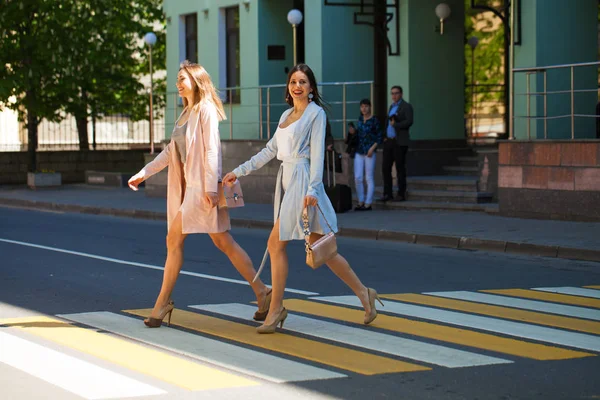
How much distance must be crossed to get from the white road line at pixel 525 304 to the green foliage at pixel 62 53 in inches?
904

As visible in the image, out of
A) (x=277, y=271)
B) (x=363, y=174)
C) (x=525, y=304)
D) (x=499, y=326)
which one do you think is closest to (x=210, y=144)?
(x=277, y=271)

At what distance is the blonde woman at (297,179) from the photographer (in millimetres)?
8062

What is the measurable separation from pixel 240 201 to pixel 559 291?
3625 millimetres

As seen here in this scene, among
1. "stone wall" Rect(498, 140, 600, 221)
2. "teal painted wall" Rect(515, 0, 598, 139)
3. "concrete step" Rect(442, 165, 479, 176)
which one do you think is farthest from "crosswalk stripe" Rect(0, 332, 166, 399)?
"concrete step" Rect(442, 165, 479, 176)

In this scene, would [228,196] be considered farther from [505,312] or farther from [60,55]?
[60,55]

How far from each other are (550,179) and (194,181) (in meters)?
9.93

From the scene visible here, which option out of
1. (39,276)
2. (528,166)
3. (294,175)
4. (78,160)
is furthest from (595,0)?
(78,160)

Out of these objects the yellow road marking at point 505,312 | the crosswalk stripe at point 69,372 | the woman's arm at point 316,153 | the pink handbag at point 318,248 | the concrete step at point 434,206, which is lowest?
the yellow road marking at point 505,312

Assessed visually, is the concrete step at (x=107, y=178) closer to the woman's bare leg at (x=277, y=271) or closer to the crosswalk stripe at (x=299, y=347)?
the crosswalk stripe at (x=299, y=347)

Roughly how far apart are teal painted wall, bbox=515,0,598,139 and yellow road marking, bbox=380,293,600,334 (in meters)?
9.16

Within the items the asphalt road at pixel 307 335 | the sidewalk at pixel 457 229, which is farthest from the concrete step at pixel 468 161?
the asphalt road at pixel 307 335

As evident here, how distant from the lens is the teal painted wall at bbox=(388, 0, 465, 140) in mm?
22297

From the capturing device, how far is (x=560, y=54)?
18.8 m

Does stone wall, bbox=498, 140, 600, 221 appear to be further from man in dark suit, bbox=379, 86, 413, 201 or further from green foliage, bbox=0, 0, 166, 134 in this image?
green foliage, bbox=0, 0, 166, 134
